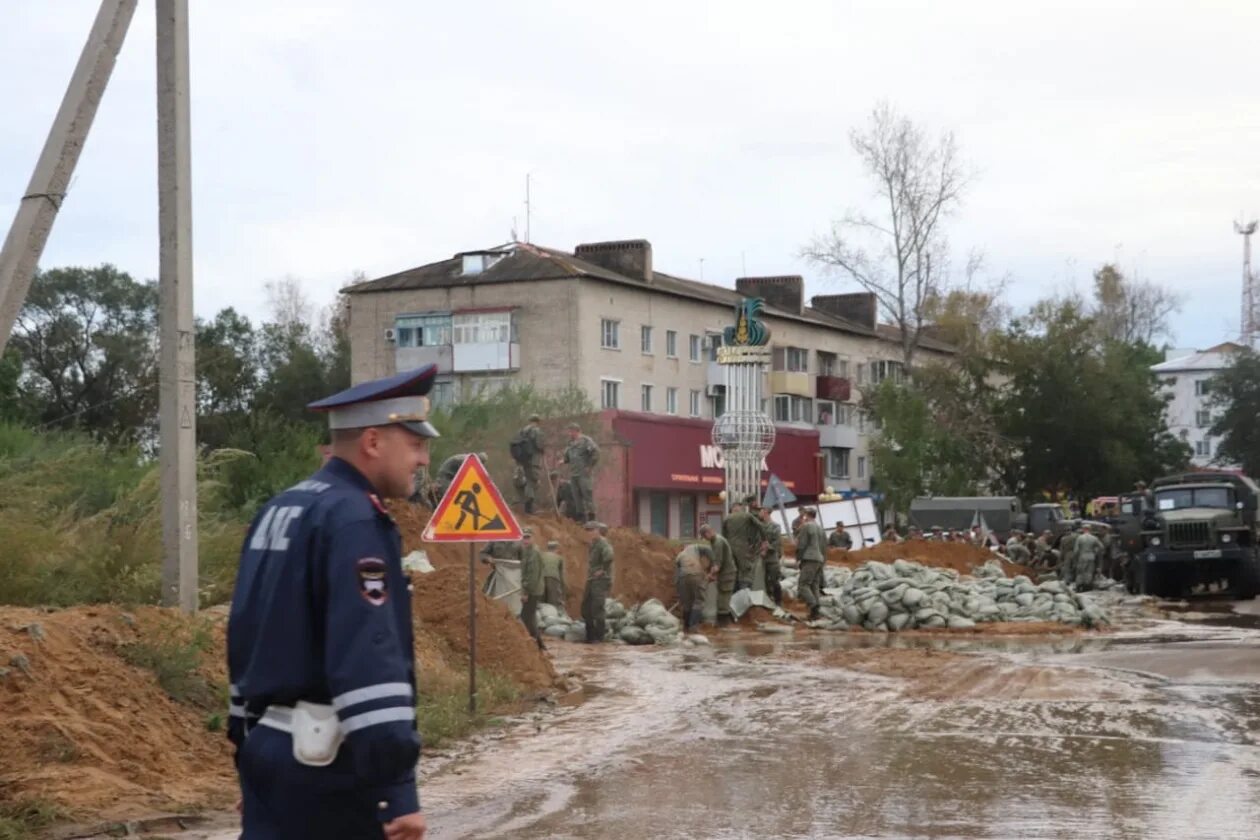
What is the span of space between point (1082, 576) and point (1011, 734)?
27.9m

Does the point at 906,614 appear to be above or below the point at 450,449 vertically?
below

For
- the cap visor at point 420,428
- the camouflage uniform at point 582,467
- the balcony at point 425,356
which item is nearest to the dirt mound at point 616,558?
the camouflage uniform at point 582,467

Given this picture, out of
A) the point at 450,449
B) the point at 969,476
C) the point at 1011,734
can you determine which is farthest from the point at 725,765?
the point at 969,476

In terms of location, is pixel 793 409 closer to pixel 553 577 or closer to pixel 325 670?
pixel 553 577

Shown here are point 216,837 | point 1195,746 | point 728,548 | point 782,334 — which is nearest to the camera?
point 216,837

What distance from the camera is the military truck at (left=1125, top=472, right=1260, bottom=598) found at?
39188mm

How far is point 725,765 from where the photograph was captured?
12.1m

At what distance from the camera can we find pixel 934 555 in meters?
41.7

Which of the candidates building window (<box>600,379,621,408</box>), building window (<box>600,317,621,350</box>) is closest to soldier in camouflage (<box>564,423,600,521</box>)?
building window (<box>600,379,621,408</box>)

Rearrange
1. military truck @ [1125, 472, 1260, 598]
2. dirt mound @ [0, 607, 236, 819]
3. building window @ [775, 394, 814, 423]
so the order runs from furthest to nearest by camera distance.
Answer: building window @ [775, 394, 814, 423] < military truck @ [1125, 472, 1260, 598] < dirt mound @ [0, 607, 236, 819]

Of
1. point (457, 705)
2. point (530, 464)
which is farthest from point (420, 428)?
point (530, 464)

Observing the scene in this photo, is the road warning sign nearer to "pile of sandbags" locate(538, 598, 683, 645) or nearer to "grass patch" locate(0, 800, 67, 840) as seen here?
"grass patch" locate(0, 800, 67, 840)

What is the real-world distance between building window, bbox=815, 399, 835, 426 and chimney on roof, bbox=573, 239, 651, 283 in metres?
15.2

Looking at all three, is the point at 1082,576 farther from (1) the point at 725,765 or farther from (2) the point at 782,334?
(2) the point at 782,334
